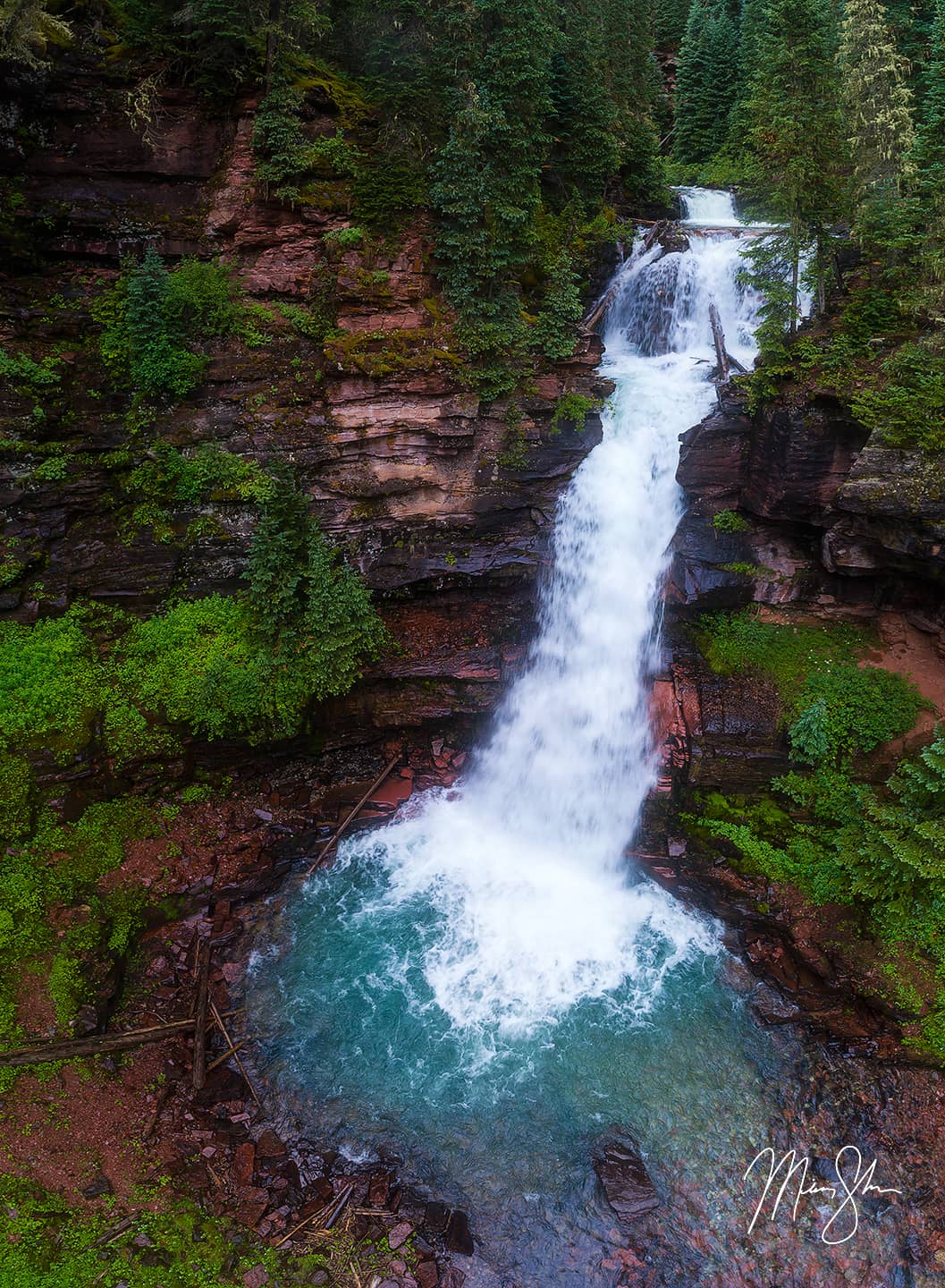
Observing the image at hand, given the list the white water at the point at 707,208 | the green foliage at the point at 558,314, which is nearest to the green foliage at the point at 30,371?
the green foliage at the point at 558,314

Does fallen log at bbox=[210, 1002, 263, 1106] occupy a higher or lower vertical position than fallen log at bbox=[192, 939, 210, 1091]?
lower

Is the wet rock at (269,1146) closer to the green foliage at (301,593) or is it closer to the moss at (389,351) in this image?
the green foliage at (301,593)

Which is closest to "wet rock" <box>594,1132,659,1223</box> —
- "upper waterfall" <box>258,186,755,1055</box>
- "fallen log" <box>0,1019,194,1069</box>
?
"upper waterfall" <box>258,186,755,1055</box>

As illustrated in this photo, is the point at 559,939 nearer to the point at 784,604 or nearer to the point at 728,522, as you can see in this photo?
the point at 784,604

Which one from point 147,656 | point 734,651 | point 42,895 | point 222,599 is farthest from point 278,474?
point 734,651

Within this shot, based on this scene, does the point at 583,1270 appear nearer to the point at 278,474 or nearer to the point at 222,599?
the point at 222,599

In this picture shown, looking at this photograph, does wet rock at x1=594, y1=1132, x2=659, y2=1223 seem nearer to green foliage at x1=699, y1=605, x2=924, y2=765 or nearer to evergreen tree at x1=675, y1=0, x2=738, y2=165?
green foliage at x1=699, y1=605, x2=924, y2=765
